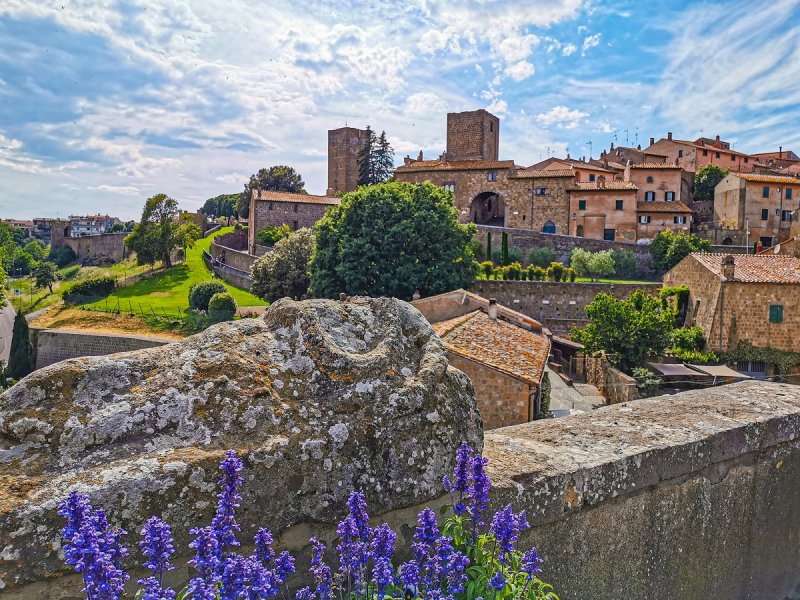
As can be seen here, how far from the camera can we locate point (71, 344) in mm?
35219

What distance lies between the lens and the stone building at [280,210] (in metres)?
58.9

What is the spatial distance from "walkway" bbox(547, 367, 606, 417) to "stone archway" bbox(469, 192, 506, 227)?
104 feet

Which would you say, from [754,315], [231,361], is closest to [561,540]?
[231,361]

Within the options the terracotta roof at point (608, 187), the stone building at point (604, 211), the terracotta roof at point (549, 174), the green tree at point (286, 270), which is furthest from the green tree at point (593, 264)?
the green tree at point (286, 270)

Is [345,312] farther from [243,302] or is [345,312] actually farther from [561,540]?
[243,302]

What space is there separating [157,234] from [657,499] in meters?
55.3

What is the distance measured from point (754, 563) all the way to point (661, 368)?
944 inches

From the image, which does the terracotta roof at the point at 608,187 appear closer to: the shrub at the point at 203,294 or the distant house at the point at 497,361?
Answer: the shrub at the point at 203,294

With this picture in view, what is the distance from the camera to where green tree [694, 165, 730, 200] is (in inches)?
2360

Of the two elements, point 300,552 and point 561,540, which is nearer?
point 300,552

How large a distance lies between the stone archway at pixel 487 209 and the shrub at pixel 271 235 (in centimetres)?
1783

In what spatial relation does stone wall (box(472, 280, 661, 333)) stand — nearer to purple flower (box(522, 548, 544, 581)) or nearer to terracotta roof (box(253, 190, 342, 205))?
terracotta roof (box(253, 190, 342, 205))

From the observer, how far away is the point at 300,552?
229 centimetres

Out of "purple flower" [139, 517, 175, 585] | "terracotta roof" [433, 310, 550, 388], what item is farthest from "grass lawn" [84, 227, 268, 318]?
"purple flower" [139, 517, 175, 585]
